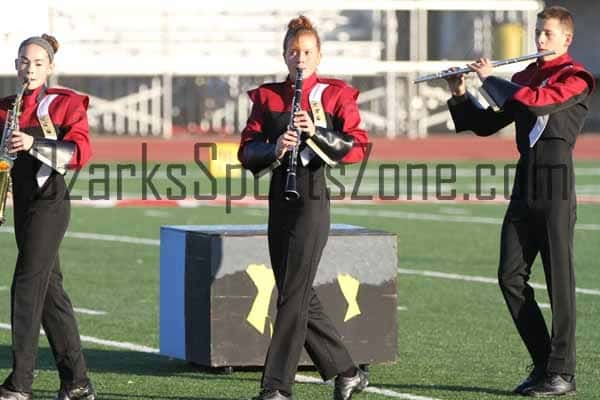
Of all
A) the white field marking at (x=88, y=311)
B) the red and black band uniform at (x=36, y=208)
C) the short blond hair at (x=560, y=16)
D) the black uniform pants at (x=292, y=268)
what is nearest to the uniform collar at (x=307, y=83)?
the black uniform pants at (x=292, y=268)

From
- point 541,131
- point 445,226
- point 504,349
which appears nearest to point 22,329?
point 541,131

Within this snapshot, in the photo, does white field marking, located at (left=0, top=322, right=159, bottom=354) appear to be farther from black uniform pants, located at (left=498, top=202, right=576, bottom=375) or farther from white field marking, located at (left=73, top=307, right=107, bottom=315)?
black uniform pants, located at (left=498, top=202, right=576, bottom=375)

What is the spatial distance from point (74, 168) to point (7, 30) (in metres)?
21.5

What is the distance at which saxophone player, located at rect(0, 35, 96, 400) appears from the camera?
709 cm

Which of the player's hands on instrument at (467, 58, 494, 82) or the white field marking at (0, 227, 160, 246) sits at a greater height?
the player's hands on instrument at (467, 58, 494, 82)

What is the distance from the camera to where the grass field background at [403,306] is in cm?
809

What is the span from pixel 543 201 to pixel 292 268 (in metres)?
1.31

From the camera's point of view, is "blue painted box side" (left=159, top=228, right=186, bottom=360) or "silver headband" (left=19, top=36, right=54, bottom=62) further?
"blue painted box side" (left=159, top=228, right=186, bottom=360)

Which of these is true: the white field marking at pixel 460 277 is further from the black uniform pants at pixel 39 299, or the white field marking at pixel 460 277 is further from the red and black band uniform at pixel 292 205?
the black uniform pants at pixel 39 299

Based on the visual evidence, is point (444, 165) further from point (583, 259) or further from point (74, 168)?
point (74, 168)

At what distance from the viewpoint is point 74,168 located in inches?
284

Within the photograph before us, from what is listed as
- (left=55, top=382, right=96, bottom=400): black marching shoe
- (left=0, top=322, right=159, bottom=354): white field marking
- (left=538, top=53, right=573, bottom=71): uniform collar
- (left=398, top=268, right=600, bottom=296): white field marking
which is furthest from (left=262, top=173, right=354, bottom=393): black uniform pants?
(left=398, top=268, right=600, bottom=296): white field marking

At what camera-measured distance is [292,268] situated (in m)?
7.12

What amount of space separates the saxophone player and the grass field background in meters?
0.59
